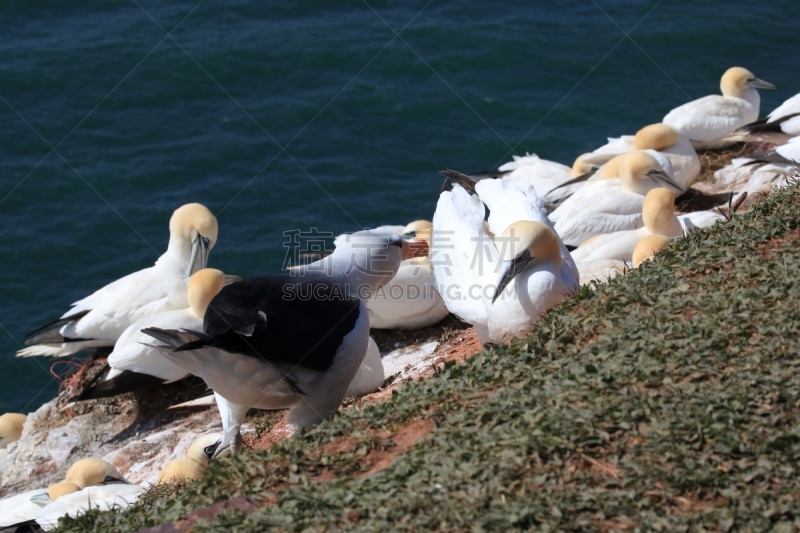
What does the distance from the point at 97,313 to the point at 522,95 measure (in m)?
9.64

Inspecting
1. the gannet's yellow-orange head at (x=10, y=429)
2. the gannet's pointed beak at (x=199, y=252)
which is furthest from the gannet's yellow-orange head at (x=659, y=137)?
the gannet's yellow-orange head at (x=10, y=429)

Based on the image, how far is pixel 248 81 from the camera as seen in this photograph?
17734mm

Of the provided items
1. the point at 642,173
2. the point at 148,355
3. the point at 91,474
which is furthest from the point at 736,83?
the point at 91,474

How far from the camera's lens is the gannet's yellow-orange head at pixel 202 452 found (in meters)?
7.20

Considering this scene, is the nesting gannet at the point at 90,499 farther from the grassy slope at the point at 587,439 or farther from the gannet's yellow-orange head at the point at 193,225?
the gannet's yellow-orange head at the point at 193,225

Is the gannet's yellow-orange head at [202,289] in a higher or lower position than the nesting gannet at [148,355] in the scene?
higher

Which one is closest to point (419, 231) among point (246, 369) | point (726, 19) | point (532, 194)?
point (532, 194)

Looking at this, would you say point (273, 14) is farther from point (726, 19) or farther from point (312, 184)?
point (726, 19)

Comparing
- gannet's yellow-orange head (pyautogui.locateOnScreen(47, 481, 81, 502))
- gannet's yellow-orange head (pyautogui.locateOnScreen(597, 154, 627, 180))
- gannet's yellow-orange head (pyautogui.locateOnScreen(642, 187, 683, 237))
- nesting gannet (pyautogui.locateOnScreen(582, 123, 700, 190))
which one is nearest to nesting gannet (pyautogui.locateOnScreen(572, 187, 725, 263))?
gannet's yellow-orange head (pyautogui.locateOnScreen(642, 187, 683, 237))

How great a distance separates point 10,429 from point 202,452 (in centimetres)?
429

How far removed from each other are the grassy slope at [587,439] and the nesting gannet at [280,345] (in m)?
0.99

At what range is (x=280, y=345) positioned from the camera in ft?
20.0

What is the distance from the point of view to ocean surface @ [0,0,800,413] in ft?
50.1

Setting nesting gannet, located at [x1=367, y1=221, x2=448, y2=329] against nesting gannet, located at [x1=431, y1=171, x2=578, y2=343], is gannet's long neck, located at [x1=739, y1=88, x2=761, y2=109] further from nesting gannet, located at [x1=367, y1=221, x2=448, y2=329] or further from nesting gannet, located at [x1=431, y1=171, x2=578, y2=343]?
nesting gannet, located at [x1=431, y1=171, x2=578, y2=343]
